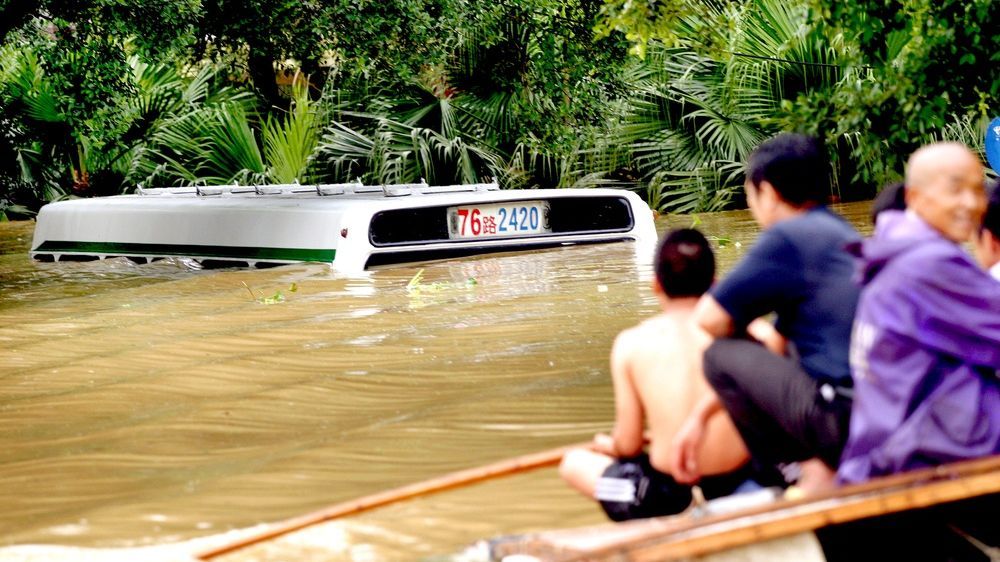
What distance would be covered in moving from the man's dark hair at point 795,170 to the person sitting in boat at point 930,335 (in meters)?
0.43

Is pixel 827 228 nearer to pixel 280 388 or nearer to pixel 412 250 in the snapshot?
pixel 280 388

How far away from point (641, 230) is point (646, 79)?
6.13 meters

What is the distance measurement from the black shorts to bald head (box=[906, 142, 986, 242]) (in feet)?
3.16

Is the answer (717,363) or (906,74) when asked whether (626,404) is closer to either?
(717,363)

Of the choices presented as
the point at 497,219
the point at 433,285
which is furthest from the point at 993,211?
the point at 497,219

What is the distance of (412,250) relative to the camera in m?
11.6

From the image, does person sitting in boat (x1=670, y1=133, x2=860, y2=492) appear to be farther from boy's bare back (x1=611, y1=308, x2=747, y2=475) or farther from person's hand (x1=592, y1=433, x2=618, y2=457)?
person's hand (x1=592, y1=433, x2=618, y2=457)

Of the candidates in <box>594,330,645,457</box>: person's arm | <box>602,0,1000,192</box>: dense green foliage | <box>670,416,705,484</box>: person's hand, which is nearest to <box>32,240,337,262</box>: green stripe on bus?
<box>602,0,1000,192</box>: dense green foliage

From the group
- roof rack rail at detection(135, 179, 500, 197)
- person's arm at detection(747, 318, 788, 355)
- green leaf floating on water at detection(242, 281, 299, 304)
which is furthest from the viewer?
roof rack rail at detection(135, 179, 500, 197)

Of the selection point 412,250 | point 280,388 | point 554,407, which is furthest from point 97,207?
point 554,407

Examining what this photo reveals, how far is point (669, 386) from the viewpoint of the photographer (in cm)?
399

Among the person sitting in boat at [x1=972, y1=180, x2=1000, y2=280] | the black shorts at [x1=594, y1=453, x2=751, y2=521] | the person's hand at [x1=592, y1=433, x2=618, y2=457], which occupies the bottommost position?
the black shorts at [x1=594, y1=453, x2=751, y2=521]

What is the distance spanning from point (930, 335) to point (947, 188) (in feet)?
1.20

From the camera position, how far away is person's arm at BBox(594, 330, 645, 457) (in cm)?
399
